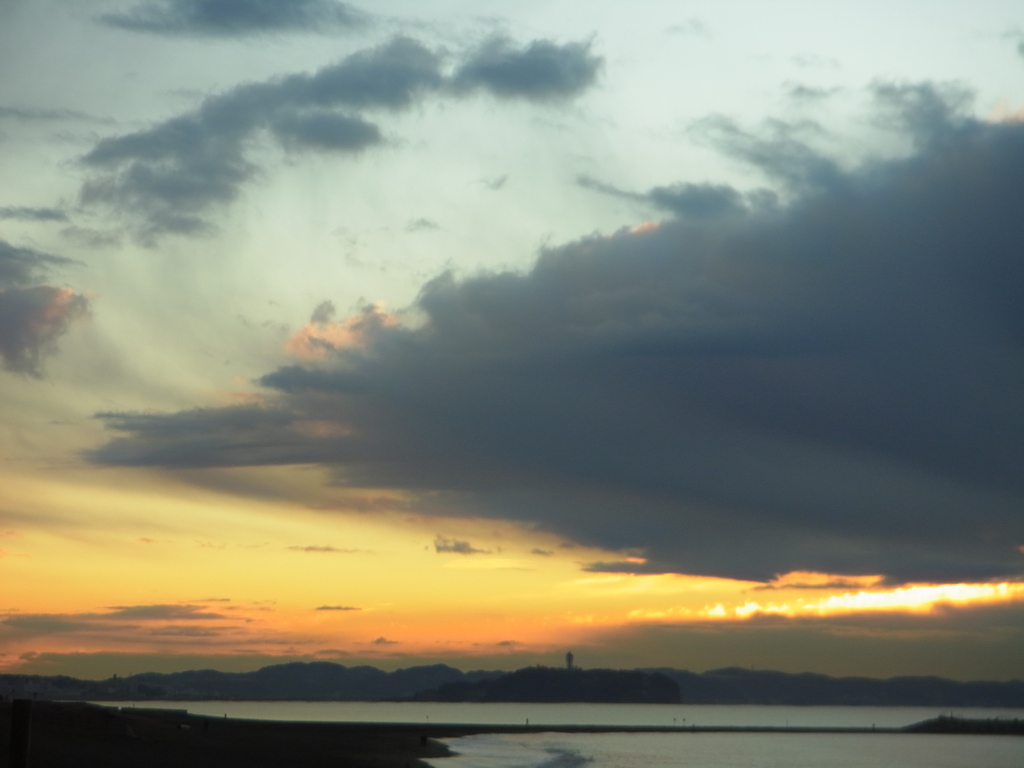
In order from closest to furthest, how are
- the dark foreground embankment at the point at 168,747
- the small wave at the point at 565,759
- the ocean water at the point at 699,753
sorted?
the dark foreground embankment at the point at 168,747 → the small wave at the point at 565,759 → the ocean water at the point at 699,753

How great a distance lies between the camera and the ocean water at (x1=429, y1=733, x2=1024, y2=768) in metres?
→ 123

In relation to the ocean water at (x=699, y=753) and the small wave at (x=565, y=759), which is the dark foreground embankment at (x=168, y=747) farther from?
the small wave at (x=565, y=759)

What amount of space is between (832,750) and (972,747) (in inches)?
1669

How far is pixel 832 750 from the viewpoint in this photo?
562 feet

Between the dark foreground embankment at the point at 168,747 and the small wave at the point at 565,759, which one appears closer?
the dark foreground embankment at the point at 168,747

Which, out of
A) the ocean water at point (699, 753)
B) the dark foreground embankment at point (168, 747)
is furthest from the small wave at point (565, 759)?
the dark foreground embankment at point (168, 747)

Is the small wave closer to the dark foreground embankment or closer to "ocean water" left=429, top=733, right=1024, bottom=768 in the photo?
"ocean water" left=429, top=733, right=1024, bottom=768

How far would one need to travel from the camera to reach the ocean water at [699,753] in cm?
12344

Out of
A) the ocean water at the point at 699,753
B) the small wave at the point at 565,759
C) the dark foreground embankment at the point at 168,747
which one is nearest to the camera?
the dark foreground embankment at the point at 168,747

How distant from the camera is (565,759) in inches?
5007

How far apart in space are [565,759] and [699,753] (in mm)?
31148

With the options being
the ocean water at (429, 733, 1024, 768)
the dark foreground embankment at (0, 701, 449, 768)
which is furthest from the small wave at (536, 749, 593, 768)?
the dark foreground embankment at (0, 701, 449, 768)

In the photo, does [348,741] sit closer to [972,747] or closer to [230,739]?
[230,739]

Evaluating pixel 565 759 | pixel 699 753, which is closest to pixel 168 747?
pixel 565 759
